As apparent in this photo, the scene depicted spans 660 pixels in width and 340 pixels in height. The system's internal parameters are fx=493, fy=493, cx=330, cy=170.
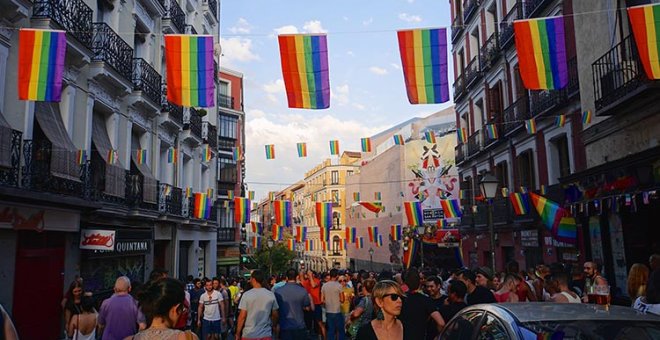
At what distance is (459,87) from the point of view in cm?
2636

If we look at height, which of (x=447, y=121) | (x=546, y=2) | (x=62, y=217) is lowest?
(x=62, y=217)

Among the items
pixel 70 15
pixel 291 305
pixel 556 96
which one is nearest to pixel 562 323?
pixel 291 305

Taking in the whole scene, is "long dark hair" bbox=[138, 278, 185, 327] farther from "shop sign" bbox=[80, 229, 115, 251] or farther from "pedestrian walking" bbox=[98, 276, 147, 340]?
"shop sign" bbox=[80, 229, 115, 251]

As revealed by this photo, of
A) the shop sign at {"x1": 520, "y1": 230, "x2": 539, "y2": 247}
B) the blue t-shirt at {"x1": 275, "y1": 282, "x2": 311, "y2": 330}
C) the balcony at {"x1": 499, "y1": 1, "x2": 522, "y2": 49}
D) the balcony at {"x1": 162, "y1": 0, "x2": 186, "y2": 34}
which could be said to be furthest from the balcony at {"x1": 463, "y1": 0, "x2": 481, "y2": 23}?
the blue t-shirt at {"x1": 275, "y1": 282, "x2": 311, "y2": 330}

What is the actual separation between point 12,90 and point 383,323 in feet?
32.6

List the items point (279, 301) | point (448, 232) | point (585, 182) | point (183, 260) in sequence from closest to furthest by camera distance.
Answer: point (279, 301) < point (585, 182) < point (183, 260) < point (448, 232)

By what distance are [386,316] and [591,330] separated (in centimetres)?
161

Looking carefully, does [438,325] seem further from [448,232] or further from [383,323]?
[448,232]

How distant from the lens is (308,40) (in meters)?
9.97

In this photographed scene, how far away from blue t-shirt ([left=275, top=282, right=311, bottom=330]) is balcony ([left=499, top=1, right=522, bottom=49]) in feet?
46.3

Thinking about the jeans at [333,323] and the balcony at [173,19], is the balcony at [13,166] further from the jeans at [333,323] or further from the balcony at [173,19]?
the balcony at [173,19]

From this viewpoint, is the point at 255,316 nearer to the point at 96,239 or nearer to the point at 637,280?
the point at 637,280

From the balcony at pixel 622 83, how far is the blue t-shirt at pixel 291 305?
7393 millimetres

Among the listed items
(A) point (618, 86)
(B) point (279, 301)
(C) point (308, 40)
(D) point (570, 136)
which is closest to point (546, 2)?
(D) point (570, 136)
